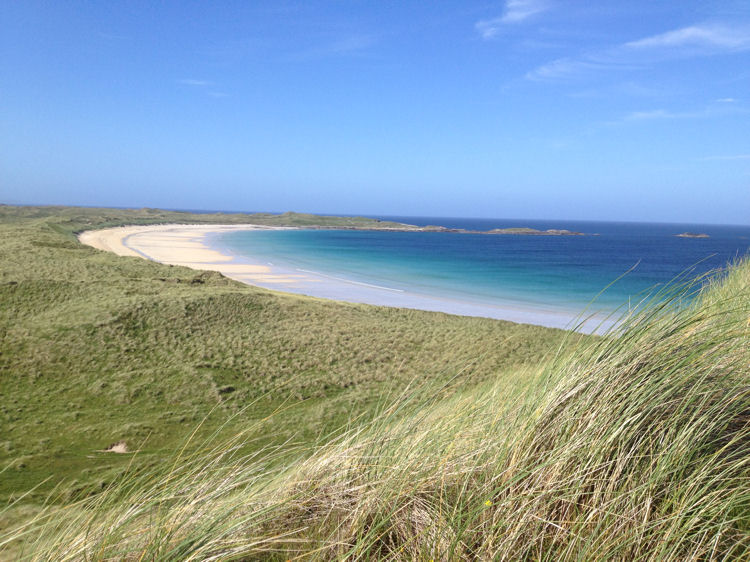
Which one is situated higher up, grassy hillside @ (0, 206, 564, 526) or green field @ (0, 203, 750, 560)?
green field @ (0, 203, 750, 560)

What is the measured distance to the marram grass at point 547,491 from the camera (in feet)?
5.66

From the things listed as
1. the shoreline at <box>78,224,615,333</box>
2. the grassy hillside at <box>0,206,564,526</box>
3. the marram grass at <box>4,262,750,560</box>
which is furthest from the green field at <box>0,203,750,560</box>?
the shoreline at <box>78,224,615,333</box>

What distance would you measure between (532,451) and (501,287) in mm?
32119

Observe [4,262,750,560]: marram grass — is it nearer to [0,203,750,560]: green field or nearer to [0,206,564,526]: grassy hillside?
[0,203,750,560]: green field

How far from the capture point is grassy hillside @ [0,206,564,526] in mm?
6828

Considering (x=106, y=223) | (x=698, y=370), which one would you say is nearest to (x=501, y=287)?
(x=698, y=370)

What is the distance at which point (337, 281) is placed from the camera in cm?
3312

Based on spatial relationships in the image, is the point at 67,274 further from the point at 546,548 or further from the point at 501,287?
the point at 501,287

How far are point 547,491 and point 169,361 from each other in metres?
9.44

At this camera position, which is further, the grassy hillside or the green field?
the grassy hillside

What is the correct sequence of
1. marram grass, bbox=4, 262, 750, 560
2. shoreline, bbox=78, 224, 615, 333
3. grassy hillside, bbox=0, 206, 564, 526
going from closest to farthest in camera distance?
marram grass, bbox=4, 262, 750, 560
grassy hillside, bbox=0, 206, 564, 526
shoreline, bbox=78, 224, 615, 333

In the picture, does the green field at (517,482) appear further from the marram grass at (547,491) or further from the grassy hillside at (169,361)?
the grassy hillside at (169,361)

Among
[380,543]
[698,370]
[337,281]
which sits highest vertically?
[698,370]

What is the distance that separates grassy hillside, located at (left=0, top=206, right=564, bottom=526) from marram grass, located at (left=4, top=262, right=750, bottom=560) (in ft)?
9.01
